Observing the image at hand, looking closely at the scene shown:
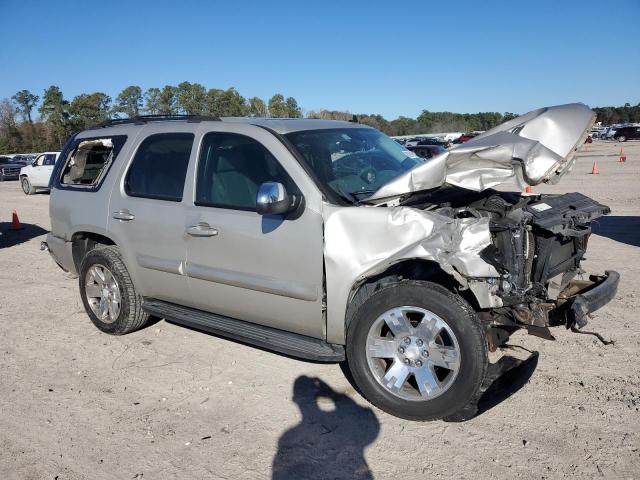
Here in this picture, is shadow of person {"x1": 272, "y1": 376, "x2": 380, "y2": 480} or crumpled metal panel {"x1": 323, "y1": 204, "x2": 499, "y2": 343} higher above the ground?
crumpled metal panel {"x1": 323, "y1": 204, "x2": 499, "y2": 343}

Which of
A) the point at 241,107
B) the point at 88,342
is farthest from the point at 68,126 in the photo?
the point at 88,342

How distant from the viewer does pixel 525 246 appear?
11.6ft

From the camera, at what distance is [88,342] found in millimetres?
5168

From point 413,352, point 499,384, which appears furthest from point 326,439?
point 499,384

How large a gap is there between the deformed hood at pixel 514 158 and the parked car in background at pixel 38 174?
20507 mm

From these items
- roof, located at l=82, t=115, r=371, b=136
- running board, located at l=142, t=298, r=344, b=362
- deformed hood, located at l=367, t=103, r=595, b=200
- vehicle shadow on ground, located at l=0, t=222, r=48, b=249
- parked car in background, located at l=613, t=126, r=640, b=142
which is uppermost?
roof, located at l=82, t=115, r=371, b=136

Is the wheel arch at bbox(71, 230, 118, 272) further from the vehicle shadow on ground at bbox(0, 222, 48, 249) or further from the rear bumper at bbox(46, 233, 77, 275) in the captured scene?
the vehicle shadow on ground at bbox(0, 222, 48, 249)

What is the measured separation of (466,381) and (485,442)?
1.24 feet

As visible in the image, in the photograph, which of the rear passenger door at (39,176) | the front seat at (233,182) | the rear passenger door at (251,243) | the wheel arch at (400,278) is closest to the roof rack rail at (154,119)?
the rear passenger door at (251,243)

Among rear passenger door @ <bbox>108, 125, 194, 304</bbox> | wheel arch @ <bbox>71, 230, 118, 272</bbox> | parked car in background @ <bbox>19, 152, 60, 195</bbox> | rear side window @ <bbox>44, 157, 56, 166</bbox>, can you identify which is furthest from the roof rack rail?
rear side window @ <bbox>44, 157, 56, 166</bbox>

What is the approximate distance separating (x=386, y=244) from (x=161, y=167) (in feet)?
7.59

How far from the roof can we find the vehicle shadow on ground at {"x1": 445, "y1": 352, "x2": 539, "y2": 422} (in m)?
2.32

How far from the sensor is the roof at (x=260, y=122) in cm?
436

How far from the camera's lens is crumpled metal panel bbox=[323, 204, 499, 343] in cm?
334
